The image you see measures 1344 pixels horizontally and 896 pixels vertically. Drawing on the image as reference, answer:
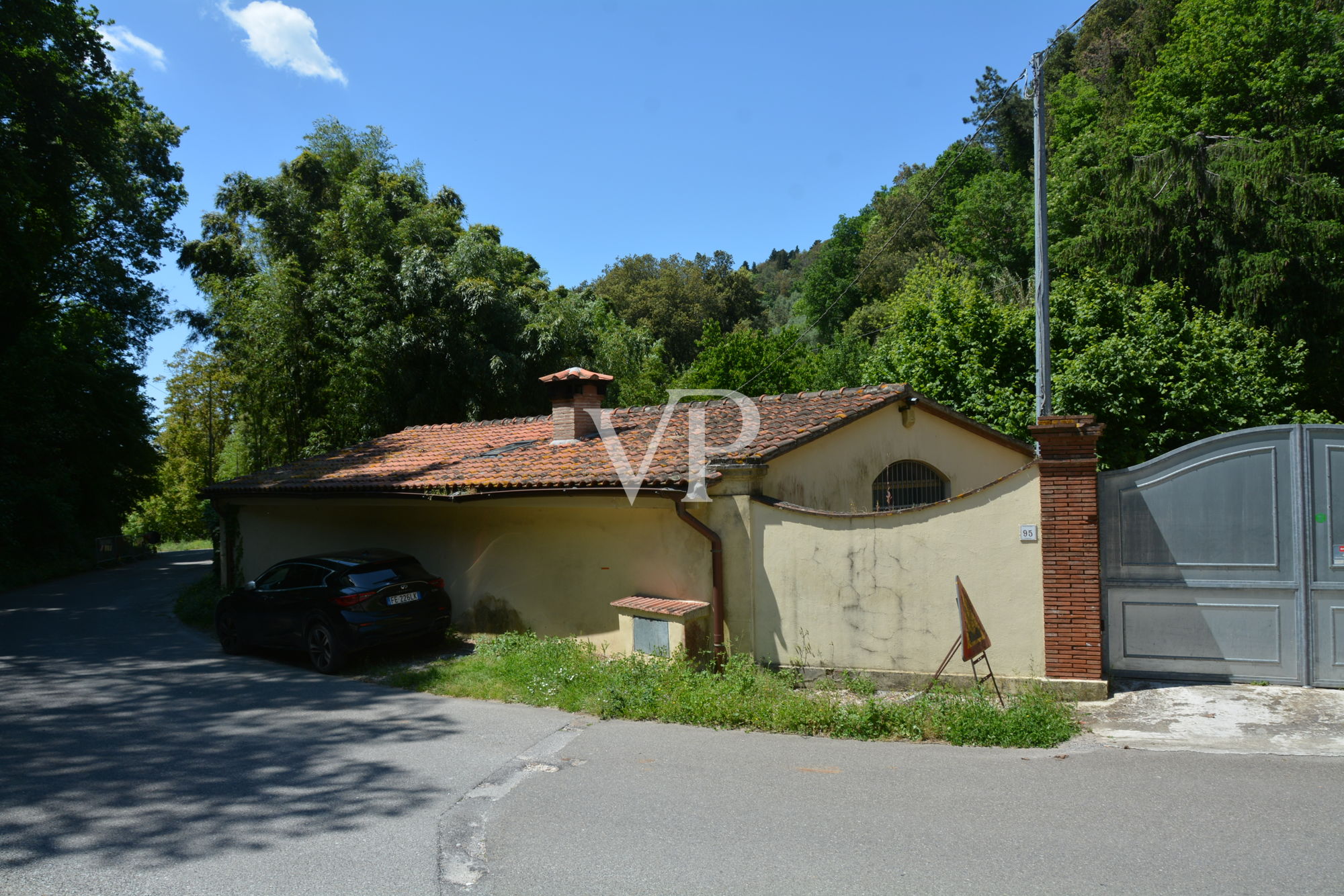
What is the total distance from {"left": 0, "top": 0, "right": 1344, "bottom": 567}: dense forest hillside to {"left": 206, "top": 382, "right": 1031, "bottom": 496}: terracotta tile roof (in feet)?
15.9

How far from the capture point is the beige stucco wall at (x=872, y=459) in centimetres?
1009

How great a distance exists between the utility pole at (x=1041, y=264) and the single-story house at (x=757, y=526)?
2.00 m

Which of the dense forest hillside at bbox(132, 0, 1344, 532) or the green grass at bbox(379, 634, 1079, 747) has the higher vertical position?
the dense forest hillside at bbox(132, 0, 1344, 532)

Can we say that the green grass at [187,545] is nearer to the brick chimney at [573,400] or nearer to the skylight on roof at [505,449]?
the skylight on roof at [505,449]

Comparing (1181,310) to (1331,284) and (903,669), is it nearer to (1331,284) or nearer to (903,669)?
(1331,284)

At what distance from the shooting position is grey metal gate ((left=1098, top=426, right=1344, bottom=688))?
23.0 feet

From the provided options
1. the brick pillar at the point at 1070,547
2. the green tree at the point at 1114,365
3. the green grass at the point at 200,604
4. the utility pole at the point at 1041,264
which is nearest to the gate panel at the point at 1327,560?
the brick pillar at the point at 1070,547

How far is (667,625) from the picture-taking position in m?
8.80

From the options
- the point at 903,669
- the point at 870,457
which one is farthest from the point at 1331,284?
the point at 903,669

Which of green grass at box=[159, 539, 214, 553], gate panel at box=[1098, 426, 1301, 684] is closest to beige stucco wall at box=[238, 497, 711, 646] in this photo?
gate panel at box=[1098, 426, 1301, 684]

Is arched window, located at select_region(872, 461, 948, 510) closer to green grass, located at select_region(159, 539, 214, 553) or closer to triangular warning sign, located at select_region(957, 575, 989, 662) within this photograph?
triangular warning sign, located at select_region(957, 575, 989, 662)

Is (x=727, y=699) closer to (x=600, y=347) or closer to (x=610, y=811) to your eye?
(x=610, y=811)

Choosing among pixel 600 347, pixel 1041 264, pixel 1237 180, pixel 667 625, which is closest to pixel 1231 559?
pixel 1041 264

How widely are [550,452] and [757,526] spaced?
4.75 meters
